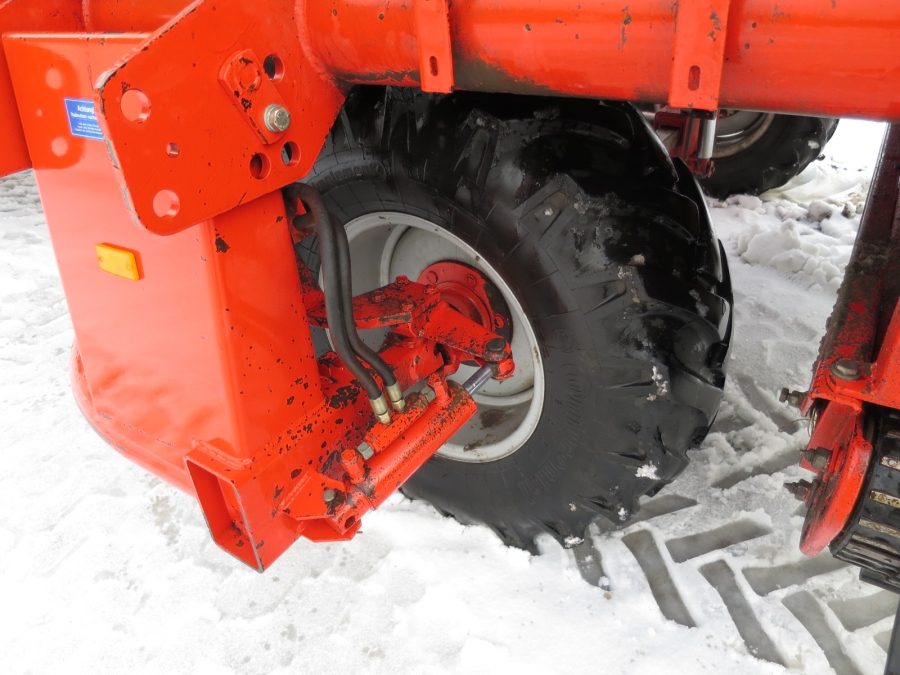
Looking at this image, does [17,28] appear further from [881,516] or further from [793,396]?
[881,516]

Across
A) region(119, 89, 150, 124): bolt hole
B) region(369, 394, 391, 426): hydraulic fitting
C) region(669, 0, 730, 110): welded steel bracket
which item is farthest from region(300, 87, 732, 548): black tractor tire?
region(119, 89, 150, 124): bolt hole

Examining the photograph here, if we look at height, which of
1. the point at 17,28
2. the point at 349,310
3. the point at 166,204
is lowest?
the point at 349,310

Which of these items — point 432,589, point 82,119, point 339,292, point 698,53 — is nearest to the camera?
point 698,53

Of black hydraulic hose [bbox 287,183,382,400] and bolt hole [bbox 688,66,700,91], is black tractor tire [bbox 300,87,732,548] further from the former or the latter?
bolt hole [bbox 688,66,700,91]

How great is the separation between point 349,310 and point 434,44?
527 millimetres

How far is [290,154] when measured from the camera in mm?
1098

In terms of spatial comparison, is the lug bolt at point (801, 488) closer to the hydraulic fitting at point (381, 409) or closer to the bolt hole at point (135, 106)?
the hydraulic fitting at point (381, 409)

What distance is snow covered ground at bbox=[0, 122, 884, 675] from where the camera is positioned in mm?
1550

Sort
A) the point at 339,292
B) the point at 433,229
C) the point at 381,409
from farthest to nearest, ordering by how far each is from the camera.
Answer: the point at 433,229 → the point at 381,409 → the point at 339,292

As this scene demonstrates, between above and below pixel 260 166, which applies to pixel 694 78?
above

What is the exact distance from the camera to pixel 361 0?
97 centimetres

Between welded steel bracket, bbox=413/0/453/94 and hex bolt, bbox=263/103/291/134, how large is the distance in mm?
230

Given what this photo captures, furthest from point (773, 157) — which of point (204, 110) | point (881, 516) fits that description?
point (204, 110)

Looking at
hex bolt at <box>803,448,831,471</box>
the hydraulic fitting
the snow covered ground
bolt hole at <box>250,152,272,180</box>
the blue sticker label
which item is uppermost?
the blue sticker label
